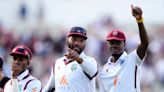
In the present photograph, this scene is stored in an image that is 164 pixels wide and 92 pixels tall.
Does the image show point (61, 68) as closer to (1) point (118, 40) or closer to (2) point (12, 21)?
(1) point (118, 40)

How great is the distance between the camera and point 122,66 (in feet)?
43.8

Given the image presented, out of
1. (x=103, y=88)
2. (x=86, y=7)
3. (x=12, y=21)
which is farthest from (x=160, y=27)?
(x=103, y=88)

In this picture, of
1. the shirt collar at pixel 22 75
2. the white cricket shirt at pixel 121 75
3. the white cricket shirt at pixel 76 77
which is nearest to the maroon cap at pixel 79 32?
the white cricket shirt at pixel 76 77

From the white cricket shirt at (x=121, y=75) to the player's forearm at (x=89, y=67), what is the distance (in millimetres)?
316

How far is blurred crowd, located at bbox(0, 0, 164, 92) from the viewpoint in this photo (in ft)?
80.7

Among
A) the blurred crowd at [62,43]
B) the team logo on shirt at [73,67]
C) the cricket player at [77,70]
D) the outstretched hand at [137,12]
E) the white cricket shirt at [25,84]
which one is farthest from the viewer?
the blurred crowd at [62,43]

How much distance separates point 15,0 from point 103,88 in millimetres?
22114

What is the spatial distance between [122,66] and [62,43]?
45.6ft

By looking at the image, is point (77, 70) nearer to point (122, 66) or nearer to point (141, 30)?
point (122, 66)

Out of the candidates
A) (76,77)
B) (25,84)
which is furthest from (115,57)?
(25,84)

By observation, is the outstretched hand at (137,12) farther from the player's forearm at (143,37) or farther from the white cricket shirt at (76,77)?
the white cricket shirt at (76,77)

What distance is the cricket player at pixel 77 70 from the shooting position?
13.1 m

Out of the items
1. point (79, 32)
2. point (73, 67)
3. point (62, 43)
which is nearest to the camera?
point (79, 32)

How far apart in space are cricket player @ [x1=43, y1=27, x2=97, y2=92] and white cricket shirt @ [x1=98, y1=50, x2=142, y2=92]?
0.21 meters
